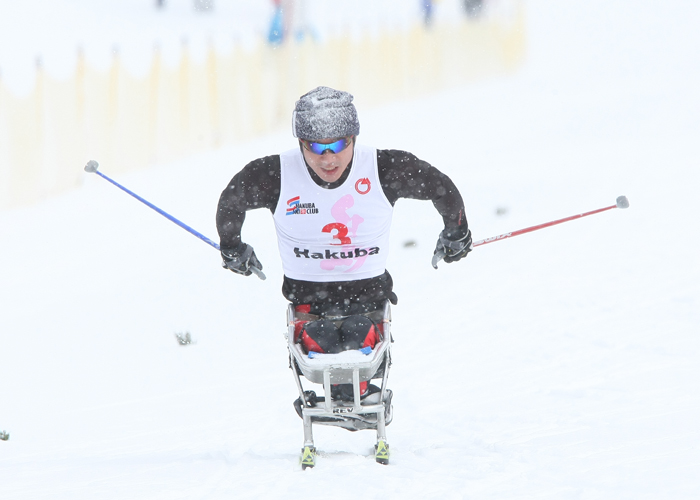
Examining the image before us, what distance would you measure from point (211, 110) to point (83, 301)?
579 cm

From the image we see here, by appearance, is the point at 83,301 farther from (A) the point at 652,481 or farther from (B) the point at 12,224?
(A) the point at 652,481

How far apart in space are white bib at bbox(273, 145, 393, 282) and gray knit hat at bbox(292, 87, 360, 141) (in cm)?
21

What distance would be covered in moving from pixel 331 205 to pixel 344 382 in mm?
857

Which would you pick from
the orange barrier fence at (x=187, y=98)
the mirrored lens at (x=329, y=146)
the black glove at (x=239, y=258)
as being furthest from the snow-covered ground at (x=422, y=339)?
the mirrored lens at (x=329, y=146)

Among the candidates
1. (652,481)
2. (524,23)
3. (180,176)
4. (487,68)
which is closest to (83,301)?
(180,176)

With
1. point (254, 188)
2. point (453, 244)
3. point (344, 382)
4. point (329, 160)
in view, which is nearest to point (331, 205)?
point (329, 160)

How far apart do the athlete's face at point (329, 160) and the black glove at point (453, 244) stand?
741 mm

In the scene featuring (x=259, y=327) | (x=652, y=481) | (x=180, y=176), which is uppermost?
(x=180, y=176)

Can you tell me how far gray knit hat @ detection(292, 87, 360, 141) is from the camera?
3.77m

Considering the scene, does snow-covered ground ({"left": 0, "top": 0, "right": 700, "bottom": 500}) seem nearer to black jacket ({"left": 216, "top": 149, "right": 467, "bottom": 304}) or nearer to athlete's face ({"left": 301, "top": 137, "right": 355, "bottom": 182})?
black jacket ({"left": 216, "top": 149, "right": 467, "bottom": 304})

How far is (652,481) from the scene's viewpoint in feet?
12.1

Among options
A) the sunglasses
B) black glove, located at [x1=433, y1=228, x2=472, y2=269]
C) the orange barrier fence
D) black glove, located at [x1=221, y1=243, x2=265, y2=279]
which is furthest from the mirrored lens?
the orange barrier fence

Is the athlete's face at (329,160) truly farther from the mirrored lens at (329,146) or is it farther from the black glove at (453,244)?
the black glove at (453,244)

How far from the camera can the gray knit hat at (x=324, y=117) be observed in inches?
149
